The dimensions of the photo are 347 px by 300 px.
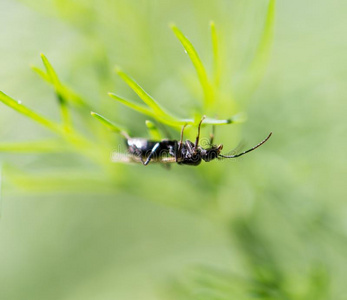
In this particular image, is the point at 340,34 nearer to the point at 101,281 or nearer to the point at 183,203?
the point at 183,203

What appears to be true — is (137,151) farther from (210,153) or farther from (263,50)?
(263,50)

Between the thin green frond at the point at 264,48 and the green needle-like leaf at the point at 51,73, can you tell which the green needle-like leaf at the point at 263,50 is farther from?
the green needle-like leaf at the point at 51,73

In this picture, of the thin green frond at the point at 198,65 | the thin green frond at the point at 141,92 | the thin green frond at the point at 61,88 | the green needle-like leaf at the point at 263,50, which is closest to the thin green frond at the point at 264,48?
the green needle-like leaf at the point at 263,50

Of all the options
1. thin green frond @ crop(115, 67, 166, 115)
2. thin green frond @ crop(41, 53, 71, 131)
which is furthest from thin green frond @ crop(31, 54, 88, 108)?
thin green frond @ crop(115, 67, 166, 115)

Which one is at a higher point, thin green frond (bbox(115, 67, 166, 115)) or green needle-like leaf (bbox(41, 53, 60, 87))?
green needle-like leaf (bbox(41, 53, 60, 87))

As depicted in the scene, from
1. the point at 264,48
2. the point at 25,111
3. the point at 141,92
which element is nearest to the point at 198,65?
the point at 141,92

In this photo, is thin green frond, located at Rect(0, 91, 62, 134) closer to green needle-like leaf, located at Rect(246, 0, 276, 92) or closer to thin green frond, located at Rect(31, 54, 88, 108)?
thin green frond, located at Rect(31, 54, 88, 108)
